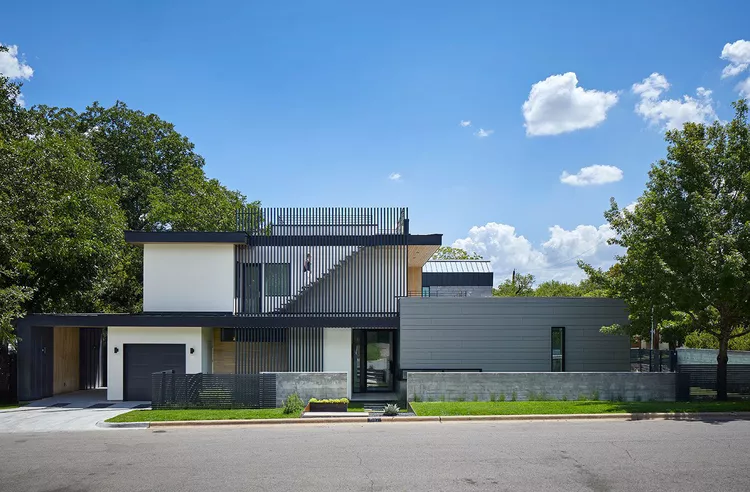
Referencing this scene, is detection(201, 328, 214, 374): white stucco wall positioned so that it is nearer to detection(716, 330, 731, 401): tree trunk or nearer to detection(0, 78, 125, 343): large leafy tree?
detection(0, 78, 125, 343): large leafy tree

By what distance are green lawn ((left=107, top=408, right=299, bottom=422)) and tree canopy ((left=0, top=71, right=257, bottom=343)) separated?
5.94m

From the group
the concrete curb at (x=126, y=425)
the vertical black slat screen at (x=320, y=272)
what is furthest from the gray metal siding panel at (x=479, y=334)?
the concrete curb at (x=126, y=425)

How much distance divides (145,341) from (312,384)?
7398mm

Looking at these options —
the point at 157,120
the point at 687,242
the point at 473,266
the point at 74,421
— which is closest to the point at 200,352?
the point at 74,421

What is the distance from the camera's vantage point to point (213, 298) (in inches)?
974

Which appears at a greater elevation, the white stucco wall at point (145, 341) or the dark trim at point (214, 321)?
the dark trim at point (214, 321)

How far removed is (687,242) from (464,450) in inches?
447

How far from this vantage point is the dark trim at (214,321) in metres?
22.9

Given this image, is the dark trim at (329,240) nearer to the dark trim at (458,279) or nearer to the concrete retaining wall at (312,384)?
the concrete retaining wall at (312,384)

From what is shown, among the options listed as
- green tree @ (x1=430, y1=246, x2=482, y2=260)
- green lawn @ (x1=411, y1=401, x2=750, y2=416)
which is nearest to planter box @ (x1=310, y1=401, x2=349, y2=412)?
green lawn @ (x1=411, y1=401, x2=750, y2=416)

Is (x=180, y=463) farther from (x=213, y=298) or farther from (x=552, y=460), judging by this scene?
(x=213, y=298)

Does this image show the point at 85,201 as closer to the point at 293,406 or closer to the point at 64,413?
the point at 64,413

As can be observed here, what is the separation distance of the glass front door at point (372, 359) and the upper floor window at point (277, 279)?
11.0 ft

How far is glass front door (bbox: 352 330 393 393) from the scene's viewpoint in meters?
24.9
